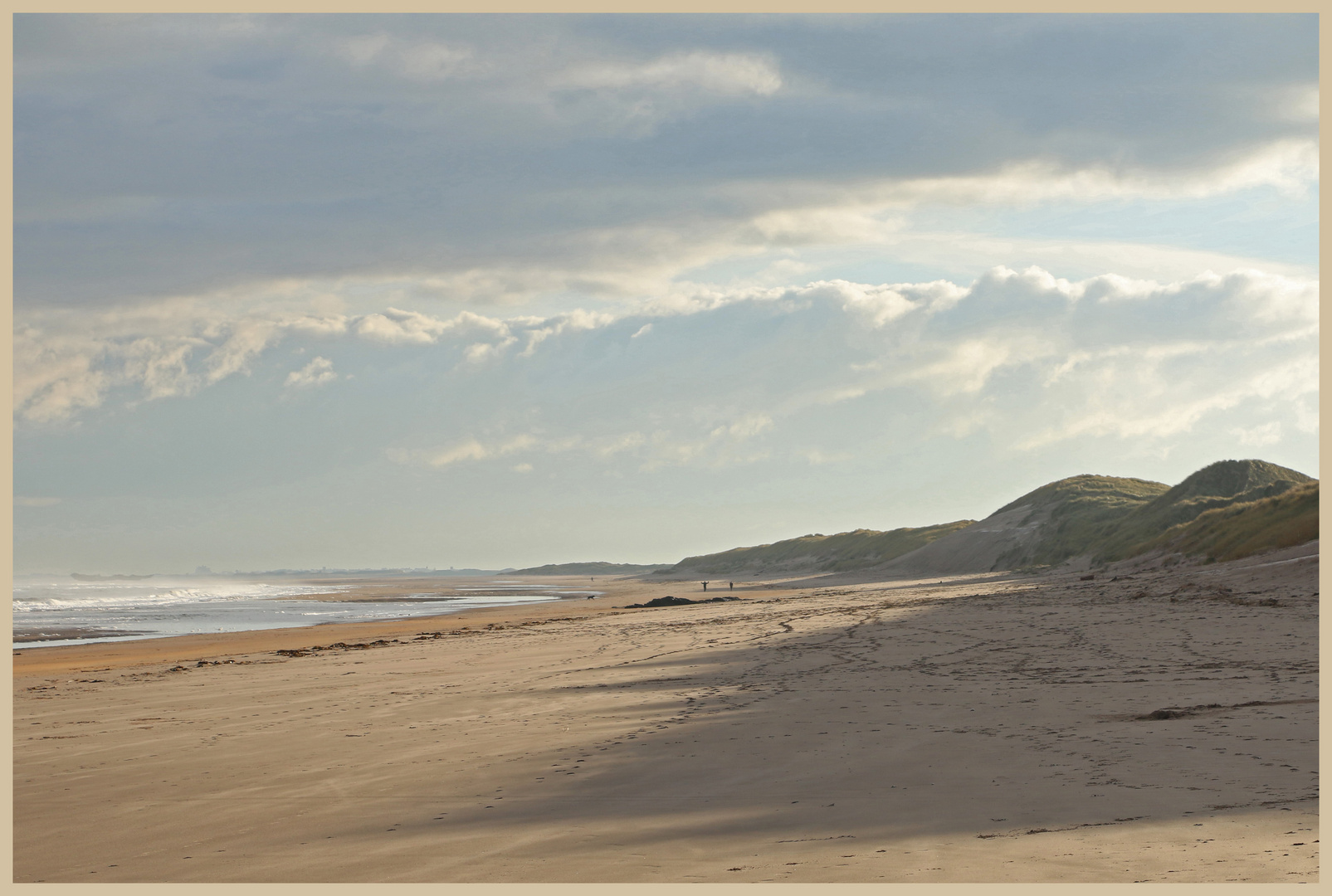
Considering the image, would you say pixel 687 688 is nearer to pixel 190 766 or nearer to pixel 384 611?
pixel 190 766

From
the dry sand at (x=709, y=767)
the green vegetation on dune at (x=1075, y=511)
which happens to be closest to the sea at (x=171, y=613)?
the dry sand at (x=709, y=767)

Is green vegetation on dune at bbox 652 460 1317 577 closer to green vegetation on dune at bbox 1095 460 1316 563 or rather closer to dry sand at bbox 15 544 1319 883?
green vegetation on dune at bbox 1095 460 1316 563

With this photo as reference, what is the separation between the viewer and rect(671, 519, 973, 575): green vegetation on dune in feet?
327

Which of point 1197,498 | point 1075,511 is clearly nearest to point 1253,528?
point 1197,498

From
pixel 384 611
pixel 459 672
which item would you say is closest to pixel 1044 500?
pixel 384 611

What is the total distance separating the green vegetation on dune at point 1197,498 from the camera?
5556 centimetres

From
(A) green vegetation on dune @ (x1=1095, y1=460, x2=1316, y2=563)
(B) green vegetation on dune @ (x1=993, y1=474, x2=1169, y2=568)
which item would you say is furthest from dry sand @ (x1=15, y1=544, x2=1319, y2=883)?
(B) green vegetation on dune @ (x1=993, y1=474, x2=1169, y2=568)

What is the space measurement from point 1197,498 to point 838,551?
5502 centimetres

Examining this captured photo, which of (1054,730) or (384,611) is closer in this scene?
(1054,730)

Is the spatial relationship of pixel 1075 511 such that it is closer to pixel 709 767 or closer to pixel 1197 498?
pixel 1197 498

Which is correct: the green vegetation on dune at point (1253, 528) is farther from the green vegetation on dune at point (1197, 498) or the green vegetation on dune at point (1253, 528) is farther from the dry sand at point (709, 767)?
the dry sand at point (709, 767)

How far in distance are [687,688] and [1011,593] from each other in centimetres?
2228

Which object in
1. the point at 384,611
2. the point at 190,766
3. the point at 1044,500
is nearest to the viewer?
the point at 190,766

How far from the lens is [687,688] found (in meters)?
13.4
